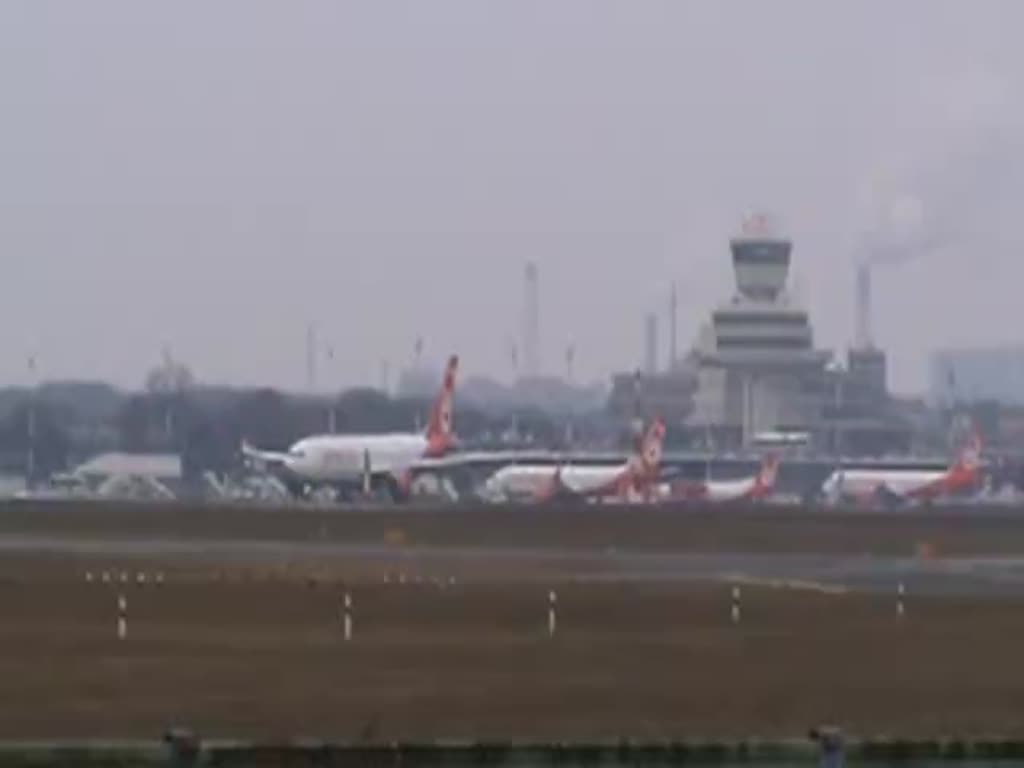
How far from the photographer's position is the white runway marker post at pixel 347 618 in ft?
158

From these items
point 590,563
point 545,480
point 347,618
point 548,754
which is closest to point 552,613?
point 347,618

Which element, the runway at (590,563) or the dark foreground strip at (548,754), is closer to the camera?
the dark foreground strip at (548,754)

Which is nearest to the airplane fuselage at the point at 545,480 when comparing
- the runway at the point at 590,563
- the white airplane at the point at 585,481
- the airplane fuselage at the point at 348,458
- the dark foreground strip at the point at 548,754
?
the white airplane at the point at 585,481

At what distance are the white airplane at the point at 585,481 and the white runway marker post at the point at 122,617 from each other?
421 feet

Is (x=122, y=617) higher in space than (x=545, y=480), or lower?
higher

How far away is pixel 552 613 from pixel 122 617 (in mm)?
7878

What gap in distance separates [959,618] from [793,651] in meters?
11.0

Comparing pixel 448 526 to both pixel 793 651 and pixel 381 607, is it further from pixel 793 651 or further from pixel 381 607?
pixel 793 651

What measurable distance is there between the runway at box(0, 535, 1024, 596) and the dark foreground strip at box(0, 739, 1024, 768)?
49796 millimetres

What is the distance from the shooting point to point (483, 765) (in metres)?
16.0

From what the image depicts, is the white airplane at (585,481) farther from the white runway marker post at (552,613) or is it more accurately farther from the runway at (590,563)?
the white runway marker post at (552,613)

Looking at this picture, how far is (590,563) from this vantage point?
82.6 m

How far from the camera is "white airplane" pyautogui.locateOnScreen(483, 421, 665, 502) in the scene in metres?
187

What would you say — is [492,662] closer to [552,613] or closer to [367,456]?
[552,613]
